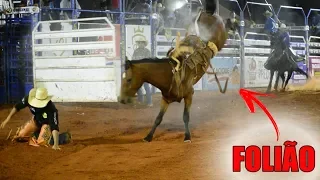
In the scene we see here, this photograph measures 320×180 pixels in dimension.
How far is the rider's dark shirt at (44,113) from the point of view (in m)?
6.97

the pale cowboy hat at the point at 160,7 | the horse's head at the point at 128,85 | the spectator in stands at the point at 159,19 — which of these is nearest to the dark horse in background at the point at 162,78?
the horse's head at the point at 128,85

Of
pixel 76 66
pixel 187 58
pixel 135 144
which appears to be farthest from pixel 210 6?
pixel 76 66

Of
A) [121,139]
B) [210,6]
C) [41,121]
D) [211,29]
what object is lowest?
[121,139]

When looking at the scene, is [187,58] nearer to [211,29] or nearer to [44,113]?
[211,29]

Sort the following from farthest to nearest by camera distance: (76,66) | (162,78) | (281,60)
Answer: (281,60)
(76,66)
(162,78)

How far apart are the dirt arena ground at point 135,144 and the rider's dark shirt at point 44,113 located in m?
0.43

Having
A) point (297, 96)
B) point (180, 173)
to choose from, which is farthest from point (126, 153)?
point (297, 96)

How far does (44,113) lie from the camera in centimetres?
722

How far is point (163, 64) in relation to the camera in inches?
295

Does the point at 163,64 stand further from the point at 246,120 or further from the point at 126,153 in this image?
the point at 246,120

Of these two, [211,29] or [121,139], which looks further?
[211,29]

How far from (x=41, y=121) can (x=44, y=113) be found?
0.17 meters

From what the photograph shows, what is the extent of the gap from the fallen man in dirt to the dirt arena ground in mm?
211

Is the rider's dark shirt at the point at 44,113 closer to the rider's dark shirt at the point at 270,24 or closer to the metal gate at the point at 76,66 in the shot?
A: the metal gate at the point at 76,66
